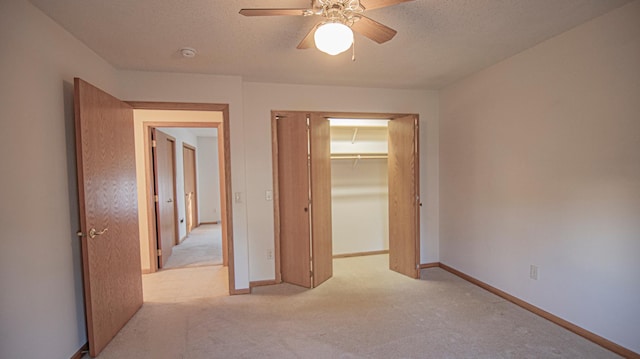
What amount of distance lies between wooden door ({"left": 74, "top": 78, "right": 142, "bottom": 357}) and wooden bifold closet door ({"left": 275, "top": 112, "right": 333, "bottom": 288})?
1487mm

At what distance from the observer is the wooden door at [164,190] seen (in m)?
3.91

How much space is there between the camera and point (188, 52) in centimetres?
239

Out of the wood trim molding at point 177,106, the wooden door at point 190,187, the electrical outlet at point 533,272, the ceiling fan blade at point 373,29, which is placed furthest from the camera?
the wooden door at point 190,187

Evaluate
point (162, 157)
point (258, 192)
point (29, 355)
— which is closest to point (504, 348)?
point (258, 192)

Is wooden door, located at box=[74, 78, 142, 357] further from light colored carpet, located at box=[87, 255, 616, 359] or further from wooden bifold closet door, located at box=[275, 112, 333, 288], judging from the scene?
wooden bifold closet door, located at box=[275, 112, 333, 288]

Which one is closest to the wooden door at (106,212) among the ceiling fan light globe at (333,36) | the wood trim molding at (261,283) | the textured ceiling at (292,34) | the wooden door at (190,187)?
the textured ceiling at (292,34)

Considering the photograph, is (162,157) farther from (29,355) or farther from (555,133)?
(555,133)

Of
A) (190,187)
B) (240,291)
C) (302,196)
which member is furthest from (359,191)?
(190,187)

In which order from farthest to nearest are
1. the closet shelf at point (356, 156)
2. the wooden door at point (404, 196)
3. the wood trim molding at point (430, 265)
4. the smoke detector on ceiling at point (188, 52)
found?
the closet shelf at point (356, 156), the wood trim molding at point (430, 265), the wooden door at point (404, 196), the smoke detector on ceiling at point (188, 52)

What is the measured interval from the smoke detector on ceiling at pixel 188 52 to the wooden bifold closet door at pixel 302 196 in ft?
3.74

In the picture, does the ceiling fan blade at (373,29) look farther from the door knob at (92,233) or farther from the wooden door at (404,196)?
the door knob at (92,233)

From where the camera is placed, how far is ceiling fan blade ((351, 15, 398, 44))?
4.99 feet

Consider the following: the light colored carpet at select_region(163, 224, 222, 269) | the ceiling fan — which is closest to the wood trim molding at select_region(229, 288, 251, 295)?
the light colored carpet at select_region(163, 224, 222, 269)

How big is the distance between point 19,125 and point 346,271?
3.32 meters
